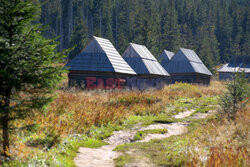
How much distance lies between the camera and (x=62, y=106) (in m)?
11.2

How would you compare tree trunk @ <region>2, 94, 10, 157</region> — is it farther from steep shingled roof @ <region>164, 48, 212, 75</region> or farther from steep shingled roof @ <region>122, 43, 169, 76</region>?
steep shingled roof @ <region>164, 48, 212, 75</region>

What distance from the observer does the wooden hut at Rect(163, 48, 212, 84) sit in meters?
37.7

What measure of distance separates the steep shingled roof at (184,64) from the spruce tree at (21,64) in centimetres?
3267

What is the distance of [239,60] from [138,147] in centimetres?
5422

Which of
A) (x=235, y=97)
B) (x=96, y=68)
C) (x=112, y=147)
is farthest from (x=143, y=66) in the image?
(x=112, y=147)

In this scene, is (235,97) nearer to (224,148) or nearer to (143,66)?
(224,148)

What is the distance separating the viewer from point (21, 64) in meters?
5.67

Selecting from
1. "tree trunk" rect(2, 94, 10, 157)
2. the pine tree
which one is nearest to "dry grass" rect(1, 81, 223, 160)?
"tree trunk" rect(2, 94, 10, 157)

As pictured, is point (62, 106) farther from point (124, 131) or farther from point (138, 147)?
point (138, 147)

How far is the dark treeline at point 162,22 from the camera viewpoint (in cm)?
6594

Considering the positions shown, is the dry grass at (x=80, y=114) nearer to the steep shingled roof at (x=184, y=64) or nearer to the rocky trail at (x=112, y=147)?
the rocky trail at (x=112, y=147)

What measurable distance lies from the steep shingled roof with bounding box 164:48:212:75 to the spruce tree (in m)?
32.7

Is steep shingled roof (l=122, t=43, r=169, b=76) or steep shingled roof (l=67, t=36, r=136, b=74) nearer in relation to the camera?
steep shingled roof (l=67, t=36, r=136, b=74)

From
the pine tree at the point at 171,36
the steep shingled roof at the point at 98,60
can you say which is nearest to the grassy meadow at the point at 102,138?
the steep shingled roof at the point at 98,60
